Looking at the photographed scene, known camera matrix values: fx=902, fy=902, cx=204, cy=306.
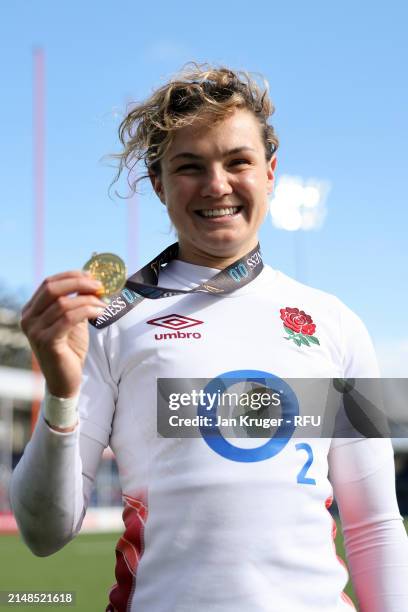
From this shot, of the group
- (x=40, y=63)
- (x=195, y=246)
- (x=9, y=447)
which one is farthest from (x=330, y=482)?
(x=9, y=447)

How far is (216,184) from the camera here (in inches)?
87.9

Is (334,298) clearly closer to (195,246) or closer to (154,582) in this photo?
(195,246)

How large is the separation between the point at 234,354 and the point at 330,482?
0.41m

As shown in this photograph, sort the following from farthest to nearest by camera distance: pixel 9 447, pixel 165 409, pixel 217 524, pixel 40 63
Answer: pixel 9 447, pixel 40 63, pixel 165 409, pixel 217 524

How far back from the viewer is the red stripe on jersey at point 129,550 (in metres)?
2.05

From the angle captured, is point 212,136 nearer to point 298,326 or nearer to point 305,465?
point 298,326

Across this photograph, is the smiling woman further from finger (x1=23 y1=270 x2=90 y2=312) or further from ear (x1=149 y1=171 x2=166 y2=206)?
finger (x1=23 y1=270 x2=90 y2=312)

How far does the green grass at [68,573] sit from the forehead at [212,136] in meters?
5.36

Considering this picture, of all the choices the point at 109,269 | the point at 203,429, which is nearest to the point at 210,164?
the point at 109,269

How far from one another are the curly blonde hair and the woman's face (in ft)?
0.12

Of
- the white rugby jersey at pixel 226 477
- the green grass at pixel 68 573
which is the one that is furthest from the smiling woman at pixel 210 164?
the green grass at pixel 68 573

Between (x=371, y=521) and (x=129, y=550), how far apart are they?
0.59 m

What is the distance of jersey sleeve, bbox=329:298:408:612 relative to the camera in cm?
216

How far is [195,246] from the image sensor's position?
7.80 feet
